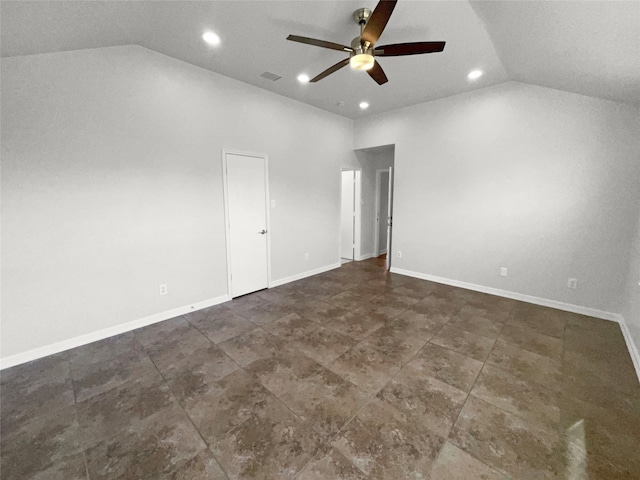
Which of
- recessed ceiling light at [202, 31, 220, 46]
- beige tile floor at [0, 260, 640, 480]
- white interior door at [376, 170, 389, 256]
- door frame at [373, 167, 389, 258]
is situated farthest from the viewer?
white interior door at [376, 170, 389, 256]

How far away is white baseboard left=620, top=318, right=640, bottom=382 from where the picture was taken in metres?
2.37

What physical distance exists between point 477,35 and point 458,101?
5.75 feet

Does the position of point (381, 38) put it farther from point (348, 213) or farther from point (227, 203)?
point (348, 213)

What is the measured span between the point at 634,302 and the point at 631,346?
1.53 feet

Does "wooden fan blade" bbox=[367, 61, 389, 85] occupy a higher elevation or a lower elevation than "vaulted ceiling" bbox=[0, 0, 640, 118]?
lower

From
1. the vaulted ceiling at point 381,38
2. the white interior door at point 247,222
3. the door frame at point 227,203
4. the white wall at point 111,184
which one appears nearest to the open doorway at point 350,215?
the door frame at point 227,203

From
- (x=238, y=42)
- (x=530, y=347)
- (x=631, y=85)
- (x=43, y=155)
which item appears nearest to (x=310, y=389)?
(x=530, y=347)

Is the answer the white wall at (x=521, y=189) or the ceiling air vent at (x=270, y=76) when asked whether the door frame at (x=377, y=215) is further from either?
the ceiling air vent at (x=270, y=76)

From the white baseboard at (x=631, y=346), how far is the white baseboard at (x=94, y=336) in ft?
15.4

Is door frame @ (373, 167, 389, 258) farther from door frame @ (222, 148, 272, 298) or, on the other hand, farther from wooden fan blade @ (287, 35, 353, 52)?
wooden fan blade @ (287, 35, 353, 52)

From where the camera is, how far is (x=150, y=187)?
311 centimetres

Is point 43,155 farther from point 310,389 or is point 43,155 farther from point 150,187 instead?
point 310,389

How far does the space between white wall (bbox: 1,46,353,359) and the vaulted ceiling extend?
0.89 ft

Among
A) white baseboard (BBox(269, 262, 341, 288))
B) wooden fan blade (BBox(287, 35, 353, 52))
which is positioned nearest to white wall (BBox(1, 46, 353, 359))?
white baseboard (BBox(269, 262, 341, 288))
